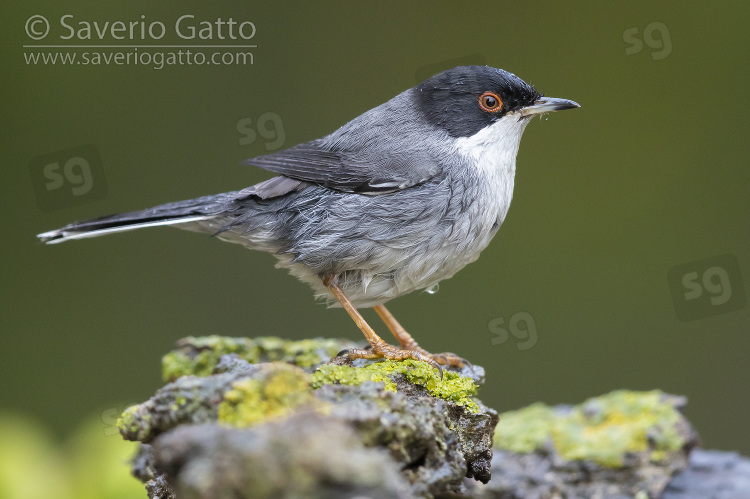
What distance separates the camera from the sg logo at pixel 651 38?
6602 millimetres

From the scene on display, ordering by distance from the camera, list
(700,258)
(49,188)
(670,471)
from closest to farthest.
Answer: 1. (670,471)
2. (49,188)
3. (700,258)

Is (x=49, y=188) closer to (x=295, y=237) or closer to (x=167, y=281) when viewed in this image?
(x=167, y=281)

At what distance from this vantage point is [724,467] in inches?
148

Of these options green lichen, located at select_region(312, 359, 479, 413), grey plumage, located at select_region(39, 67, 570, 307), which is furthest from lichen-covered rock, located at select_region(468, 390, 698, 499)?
grey plumage, located at select_region(39, 67, 570, 307)

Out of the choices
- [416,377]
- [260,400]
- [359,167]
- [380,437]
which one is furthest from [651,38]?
[260,400]

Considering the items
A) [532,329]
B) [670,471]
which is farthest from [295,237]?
[532,329]

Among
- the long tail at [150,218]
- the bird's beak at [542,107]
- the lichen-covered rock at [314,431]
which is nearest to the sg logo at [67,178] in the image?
the long tail at [150,218]

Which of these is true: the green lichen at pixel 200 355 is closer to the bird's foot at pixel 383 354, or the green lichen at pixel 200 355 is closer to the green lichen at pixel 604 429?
the bird's foot at pixel 383 354

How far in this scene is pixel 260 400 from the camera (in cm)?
207

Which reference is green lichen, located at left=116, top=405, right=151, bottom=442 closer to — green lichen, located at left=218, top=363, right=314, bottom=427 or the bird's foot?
green lichen, located at left=218, top=363, right=314, bottom=427

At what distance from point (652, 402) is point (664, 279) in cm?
335

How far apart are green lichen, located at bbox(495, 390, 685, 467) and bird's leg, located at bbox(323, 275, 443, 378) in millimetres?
913

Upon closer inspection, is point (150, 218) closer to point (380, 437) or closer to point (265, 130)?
point (380, 437)

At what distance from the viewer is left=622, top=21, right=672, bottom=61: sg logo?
21.7 feet
